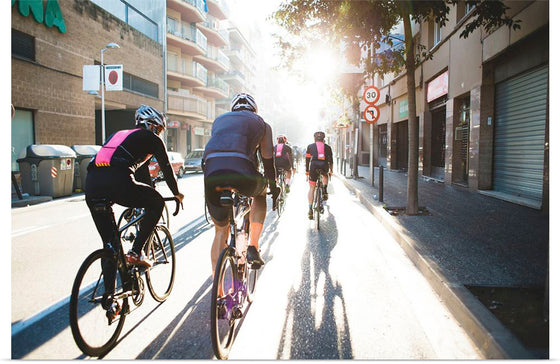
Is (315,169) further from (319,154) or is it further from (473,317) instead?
(473,317)

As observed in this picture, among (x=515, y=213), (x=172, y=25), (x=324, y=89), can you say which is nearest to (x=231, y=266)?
(x=515, y=213)

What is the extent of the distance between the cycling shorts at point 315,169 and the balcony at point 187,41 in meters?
28.2

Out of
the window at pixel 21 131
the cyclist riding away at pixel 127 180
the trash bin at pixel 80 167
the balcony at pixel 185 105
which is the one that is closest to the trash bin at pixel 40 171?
the trash bin at pixel 80 167

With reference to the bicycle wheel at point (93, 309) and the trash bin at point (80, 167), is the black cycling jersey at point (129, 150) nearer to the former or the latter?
the bicycle wheel at point (93, 309)

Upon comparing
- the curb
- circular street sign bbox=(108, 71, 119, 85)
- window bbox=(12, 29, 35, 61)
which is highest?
window bbox=(12, 29, 35, 61)

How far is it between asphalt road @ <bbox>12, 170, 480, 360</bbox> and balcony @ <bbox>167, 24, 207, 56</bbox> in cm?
2927

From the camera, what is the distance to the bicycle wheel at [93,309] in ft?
7.82

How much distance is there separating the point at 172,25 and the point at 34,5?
1684cm

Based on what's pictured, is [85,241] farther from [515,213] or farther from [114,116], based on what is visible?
[114,116]

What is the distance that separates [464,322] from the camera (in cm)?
296

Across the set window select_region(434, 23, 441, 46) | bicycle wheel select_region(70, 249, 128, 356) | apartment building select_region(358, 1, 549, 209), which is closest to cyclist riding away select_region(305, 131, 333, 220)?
apartment building select_region(358, 1, 549, 209)

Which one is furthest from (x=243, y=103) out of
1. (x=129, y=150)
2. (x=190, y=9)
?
(x=190, y=9)

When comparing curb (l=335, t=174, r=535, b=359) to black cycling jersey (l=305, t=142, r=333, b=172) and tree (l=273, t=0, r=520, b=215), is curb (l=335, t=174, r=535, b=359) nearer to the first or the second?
black cycling jersey (l=305, t=142, r=333, b=172)

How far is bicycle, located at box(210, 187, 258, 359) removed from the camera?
2410 mm
